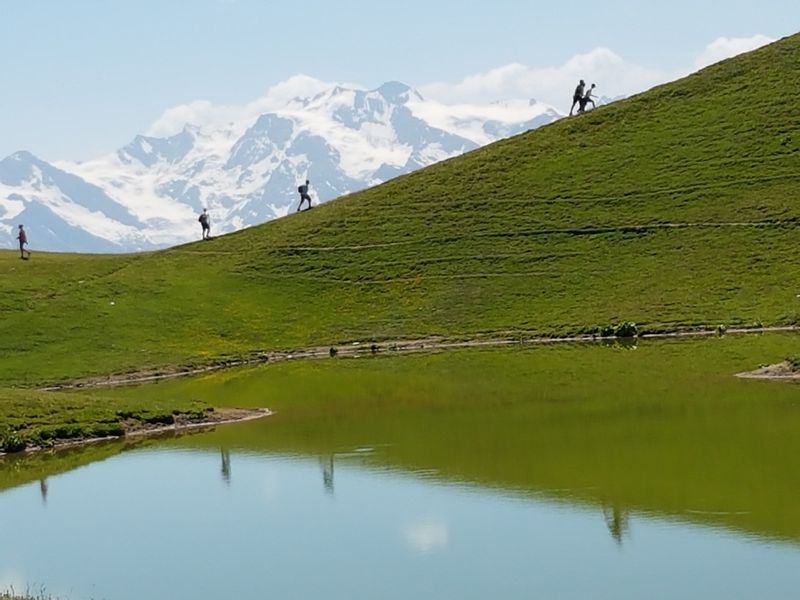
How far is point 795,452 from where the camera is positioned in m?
32.8

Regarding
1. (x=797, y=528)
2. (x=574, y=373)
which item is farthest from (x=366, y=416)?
(x=797, y=528)

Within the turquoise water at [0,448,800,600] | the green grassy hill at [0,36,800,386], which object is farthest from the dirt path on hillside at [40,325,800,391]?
the turquoise water at [0,448,800,600]

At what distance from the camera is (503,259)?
8425cm

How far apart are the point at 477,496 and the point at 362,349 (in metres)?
40.0

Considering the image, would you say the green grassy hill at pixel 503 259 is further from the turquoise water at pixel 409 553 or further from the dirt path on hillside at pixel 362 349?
the turquoise water at pixel 409 553

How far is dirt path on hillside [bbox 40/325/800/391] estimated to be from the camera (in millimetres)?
64125

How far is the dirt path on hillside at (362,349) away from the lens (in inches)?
2525

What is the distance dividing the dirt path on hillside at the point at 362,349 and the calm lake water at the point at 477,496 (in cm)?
1244

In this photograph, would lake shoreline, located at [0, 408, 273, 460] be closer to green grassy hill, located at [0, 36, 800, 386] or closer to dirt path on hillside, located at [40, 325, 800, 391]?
dirt path on hillside, located at [40, 325, 800, 391]

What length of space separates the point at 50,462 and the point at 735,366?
27400mm

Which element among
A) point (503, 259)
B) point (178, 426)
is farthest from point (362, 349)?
point (178, 426)

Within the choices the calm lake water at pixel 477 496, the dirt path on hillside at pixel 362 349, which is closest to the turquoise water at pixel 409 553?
the calm lake water at pixel 477 496

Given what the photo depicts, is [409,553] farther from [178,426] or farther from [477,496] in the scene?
[178,426]

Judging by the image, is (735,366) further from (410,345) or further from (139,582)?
(139,582)
